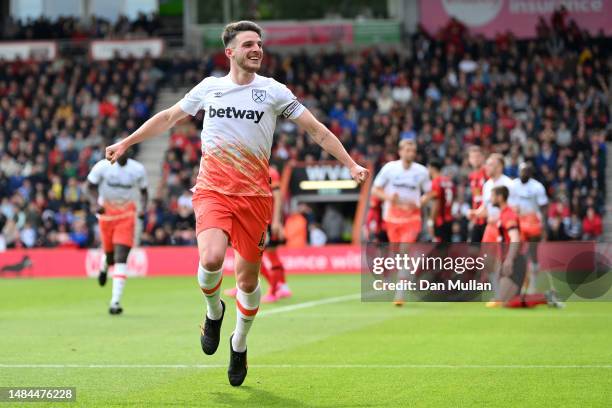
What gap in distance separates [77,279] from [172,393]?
19600 millimetres

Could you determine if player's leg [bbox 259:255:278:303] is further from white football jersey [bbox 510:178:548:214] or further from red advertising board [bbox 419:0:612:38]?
red advertising board [bbox 419:0:612:38]

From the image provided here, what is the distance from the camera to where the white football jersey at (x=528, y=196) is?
63.3 ft

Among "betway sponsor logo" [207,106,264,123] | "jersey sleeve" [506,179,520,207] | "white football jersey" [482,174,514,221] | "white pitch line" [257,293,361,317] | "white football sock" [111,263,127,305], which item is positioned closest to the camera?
"betway sponsor logo" [207,106,264,123]

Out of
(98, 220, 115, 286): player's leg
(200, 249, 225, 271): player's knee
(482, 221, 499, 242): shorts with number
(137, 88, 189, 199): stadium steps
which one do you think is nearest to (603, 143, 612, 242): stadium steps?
(482, 221, 499, 242): shorts with number

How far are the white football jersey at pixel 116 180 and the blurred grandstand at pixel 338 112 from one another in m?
13.7

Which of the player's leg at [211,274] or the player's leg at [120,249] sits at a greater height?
the player's leg at [211,274]

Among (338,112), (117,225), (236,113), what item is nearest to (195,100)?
(236,113)

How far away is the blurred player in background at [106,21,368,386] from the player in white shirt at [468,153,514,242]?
8.80 metres

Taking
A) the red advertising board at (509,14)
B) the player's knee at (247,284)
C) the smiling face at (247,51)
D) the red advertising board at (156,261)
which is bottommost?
the red advertising board at (156,261)

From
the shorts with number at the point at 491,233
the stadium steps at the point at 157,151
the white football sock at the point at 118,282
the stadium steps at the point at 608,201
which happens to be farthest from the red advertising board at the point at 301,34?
the white football sock at the point at 118,282

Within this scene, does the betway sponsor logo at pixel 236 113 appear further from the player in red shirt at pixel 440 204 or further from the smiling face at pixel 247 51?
the player in red shirt at pixel 440 204

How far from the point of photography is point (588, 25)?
3809 centimetres

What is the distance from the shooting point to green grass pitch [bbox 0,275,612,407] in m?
8.00

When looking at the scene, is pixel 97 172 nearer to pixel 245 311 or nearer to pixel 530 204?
pixel 530 204
